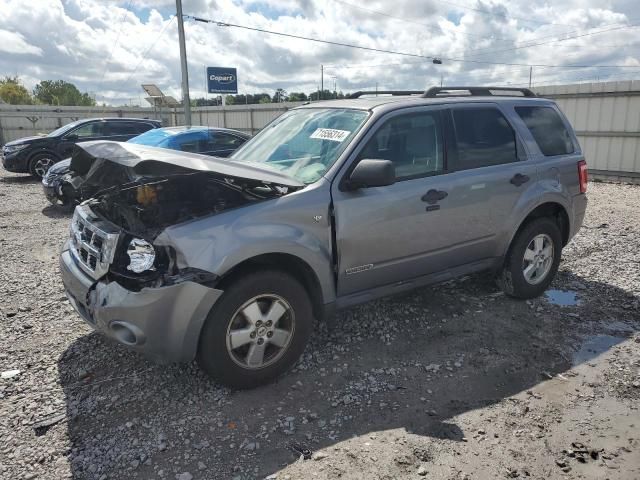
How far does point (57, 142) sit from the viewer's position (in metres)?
13.6

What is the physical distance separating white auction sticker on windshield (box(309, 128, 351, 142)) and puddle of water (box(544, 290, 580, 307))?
9.17ft

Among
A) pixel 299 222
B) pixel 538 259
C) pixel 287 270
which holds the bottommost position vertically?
pixel 538 259

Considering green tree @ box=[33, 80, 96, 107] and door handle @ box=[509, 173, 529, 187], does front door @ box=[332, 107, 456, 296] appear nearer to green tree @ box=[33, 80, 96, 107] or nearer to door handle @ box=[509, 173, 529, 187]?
door handle @ box=[509, 173, 529, 187]

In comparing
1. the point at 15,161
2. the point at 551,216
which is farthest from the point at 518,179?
the point at 15,161

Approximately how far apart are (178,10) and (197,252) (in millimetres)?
18051

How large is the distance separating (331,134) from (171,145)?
624 centimetres

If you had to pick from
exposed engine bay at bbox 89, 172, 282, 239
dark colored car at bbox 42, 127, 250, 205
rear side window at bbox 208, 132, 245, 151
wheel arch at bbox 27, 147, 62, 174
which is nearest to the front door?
exposed engine bay at bbox 89, 172, 282, 239

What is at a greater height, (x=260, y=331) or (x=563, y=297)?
(x=260, y=331)

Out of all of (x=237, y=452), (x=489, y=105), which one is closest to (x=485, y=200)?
(x=489, y=105)

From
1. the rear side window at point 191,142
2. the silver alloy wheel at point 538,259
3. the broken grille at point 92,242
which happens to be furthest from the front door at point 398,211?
the rear side window at point 191,142

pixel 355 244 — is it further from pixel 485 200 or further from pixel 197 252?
pixel 485 200

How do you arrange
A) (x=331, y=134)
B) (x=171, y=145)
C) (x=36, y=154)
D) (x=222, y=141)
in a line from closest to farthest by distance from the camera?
(x=331, y=134)
(x=171, y=145)
(x=222, y=141)
(x=36, y=154)

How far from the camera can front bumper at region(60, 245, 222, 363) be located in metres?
2.96

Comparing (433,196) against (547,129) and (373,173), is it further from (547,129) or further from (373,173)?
(547,129)
